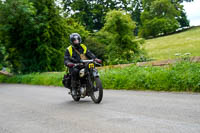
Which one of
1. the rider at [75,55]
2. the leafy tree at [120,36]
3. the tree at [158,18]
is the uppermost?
the tree at [158,18]

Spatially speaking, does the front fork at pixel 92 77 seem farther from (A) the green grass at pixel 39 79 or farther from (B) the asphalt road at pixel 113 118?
(A) the green grass at pixel 39 79

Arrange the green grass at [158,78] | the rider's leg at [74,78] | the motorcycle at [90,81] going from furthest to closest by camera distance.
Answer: the green grass at [158,78] → the rider's leg at [74,78] → the motorcycle at [90,81]

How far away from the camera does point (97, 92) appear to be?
8.05 meters

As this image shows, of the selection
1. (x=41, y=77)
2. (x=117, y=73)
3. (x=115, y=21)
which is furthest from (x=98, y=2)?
(x=117, y=73)

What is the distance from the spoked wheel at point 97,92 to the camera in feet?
25.6

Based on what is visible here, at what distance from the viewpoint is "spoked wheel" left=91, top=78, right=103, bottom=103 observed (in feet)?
25.6

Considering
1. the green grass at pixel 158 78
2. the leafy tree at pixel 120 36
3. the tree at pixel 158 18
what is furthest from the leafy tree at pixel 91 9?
the green grass at pixel 158 78

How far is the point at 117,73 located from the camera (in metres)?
13.0

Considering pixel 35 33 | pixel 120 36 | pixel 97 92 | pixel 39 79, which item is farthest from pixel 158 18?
pixel 97 92

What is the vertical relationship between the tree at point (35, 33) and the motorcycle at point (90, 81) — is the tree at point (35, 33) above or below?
above

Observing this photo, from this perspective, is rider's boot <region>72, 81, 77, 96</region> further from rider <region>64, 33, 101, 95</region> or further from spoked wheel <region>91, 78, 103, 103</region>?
spoked wheel <region>91, 78, 103, 103</region>

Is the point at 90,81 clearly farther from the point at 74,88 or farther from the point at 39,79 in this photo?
the point at 39,79

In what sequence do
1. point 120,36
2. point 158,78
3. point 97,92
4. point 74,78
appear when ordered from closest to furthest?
1. point 97,92
2. point 74,78
3. point 158,78
4. point 120,36

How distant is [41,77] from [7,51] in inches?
268
